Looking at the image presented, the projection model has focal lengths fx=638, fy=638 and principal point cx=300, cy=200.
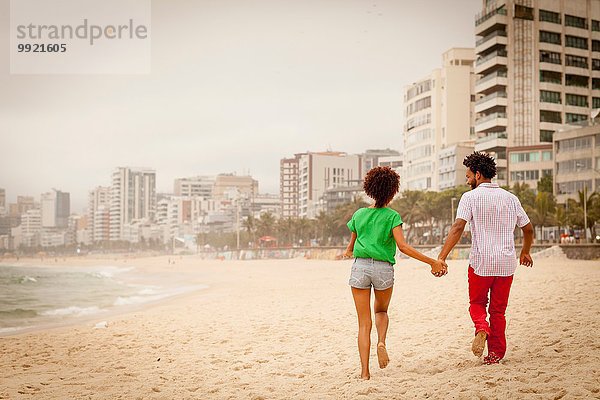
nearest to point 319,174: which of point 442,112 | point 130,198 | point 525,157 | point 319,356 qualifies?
point 442,112

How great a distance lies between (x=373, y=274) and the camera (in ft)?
13.1

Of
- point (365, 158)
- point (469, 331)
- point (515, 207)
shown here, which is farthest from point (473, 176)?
point (365, 158)

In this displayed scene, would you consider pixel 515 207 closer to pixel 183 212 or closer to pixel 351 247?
pixel 351 247

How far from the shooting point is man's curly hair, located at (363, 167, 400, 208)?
13.5ft

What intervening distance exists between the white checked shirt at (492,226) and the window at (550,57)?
4670 cm

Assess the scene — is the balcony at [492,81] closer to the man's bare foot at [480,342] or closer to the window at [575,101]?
the window at [575,101]

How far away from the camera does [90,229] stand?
14650 centimetres

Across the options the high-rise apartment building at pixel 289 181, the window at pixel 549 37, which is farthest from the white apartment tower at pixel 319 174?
the window at pixel 549 37

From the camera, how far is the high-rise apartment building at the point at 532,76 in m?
45.1

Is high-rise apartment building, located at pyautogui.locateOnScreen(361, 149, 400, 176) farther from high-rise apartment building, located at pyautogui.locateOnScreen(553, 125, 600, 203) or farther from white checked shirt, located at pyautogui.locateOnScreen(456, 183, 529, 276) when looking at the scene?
white checked shirt, located at pyautogui.locateOnScreen(456, 183, 529, 276)

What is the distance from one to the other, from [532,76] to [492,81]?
116 inches

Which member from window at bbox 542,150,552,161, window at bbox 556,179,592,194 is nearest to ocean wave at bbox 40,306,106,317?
window at bbox 556,179,592,194

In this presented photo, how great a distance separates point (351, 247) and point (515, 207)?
3.74 ft

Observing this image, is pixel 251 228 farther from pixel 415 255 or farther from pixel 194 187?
pixel 194 187
